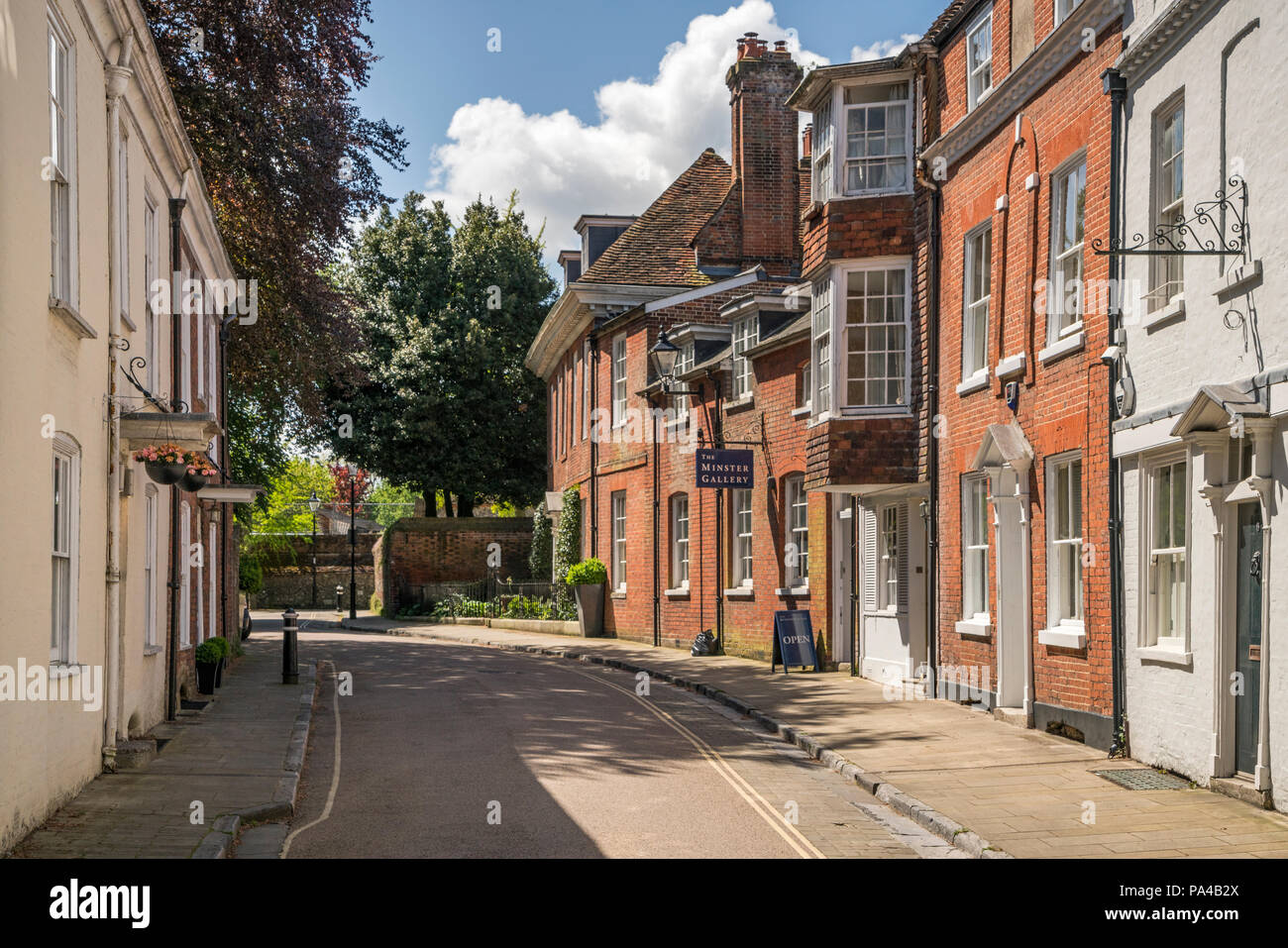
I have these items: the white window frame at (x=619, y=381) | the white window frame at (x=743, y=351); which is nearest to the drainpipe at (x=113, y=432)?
the white window frame at (x=743, y=351)

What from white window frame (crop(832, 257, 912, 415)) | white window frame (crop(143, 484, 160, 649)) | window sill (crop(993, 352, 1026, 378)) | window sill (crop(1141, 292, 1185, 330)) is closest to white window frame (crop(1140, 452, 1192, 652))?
window sill (crop(1141, 292, 1185, 330))

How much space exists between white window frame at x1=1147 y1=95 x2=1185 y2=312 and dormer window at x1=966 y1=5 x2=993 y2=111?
440 centimetres

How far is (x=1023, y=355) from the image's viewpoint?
14094mm

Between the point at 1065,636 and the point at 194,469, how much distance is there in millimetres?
8604

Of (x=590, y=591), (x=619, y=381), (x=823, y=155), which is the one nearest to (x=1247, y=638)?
(x=823, y=155)

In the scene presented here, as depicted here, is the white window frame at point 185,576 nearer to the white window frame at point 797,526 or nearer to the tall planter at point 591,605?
the white window frame at point 797,526

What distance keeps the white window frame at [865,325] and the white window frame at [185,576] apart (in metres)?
8.62

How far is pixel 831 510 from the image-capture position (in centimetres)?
2041

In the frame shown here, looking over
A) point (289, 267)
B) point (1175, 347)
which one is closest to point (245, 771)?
point (1175, 347)

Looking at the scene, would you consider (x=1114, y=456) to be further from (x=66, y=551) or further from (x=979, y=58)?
(x=66, y=551)

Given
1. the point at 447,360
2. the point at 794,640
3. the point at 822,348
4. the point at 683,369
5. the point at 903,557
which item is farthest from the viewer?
the point at 447,360

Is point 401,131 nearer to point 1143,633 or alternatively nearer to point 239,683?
point 239,683

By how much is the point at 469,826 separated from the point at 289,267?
49.8 feet

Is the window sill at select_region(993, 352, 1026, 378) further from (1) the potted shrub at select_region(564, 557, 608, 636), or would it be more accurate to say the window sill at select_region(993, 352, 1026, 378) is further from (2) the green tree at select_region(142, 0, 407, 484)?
(1) the potted shrub at select_region(564, 557, 608, 636)
